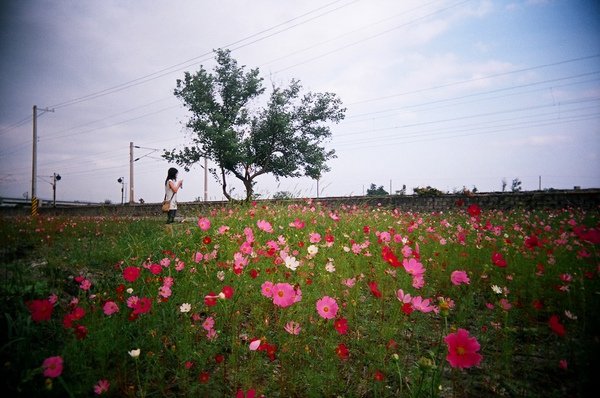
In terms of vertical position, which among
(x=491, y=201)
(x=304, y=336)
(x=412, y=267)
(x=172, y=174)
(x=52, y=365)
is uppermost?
(x=172, y=174)

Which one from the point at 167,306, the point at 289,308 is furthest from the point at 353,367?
the point at 167,306

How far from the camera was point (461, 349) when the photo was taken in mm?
1053

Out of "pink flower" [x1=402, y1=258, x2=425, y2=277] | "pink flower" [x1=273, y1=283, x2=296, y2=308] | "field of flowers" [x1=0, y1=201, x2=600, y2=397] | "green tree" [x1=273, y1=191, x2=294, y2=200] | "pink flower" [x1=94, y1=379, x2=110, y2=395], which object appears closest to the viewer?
"pink flower" [x1=94, y1=379, x2=110, y2=395]

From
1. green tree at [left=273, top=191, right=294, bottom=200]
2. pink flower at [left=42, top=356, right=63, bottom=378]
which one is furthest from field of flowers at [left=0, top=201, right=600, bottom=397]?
green tree at [left=273, top=191, right=294, bottom=200]

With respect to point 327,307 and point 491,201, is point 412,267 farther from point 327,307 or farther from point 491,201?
point 491,201

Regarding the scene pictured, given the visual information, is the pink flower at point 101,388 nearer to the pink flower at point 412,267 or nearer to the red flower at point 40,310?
the red flower at point 40,310

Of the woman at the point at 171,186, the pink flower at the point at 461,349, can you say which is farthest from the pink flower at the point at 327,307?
the woman at the point at 171,186

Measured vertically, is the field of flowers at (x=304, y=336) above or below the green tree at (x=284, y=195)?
below

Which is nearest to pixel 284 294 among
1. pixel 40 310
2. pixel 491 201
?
pixel 40 310

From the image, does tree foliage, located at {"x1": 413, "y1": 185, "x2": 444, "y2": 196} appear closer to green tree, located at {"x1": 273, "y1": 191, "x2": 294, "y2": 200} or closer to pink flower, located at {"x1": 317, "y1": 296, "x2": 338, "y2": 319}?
green tree, located at {"x1": 273, "y1": 191, "x2": 294, "y2": 200}

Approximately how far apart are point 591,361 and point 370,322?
1.18m

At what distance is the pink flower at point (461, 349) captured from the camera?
1021mm

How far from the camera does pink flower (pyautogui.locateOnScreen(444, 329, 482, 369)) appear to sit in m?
1.02

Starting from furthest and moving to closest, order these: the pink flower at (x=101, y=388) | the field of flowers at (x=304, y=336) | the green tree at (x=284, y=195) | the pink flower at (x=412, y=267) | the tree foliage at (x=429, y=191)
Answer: the tree foliage at (x=429, y=191) < the green tree at (x=284, y=195) < the pink flower at (x=412, y=267) < the field of flowers at (x=304, y=336) < the pink flower at (x=101, y=388)
